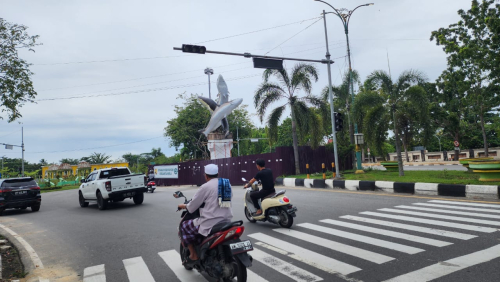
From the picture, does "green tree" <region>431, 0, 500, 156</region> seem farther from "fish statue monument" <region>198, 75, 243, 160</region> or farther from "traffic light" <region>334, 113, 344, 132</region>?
"fish statue monument" <region>198, 75, 243, 160</region>

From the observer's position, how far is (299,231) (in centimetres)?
699

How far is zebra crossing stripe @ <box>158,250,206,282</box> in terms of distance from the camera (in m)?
4.69

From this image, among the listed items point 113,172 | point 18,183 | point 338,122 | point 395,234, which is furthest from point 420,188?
point 18,183

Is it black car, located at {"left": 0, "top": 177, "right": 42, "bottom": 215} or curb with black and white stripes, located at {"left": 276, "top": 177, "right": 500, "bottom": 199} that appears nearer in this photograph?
curb with black and white stripes, located at {"left": 276, "top": 177, "right": 500, "bottom": 199}

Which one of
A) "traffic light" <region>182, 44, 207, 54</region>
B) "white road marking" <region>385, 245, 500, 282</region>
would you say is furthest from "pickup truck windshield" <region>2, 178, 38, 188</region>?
"white road marking" <region>385, 245, 500, 282</region>

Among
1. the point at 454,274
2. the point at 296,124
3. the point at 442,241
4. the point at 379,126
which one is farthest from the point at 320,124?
the point at 454,274

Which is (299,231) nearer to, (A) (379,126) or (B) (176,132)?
(A) (379,126)

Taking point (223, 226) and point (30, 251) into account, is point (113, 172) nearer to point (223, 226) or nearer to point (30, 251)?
point (30, 251)

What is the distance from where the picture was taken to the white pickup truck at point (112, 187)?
12578 millimetres

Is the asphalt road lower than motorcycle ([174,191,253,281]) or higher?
lower

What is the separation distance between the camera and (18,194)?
13961 millimetres

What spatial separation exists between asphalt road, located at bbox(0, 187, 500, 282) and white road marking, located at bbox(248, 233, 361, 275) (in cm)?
1

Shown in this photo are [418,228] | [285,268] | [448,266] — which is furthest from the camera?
[418,228]

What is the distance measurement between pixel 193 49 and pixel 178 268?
8.35 meters
